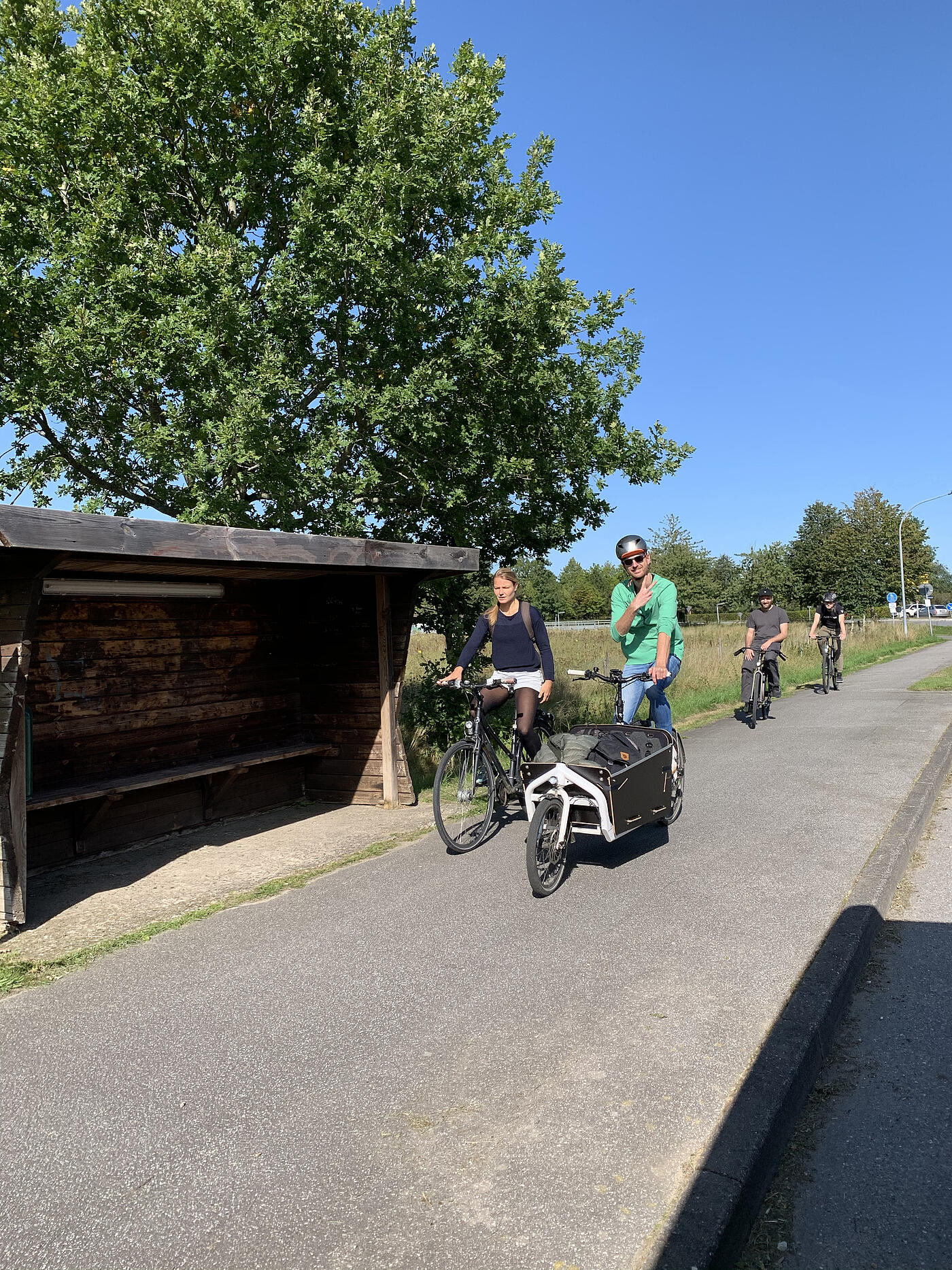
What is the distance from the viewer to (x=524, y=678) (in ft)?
22.6

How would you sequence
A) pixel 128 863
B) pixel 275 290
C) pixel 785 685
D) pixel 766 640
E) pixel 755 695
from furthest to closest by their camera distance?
pixel 785 685 → pixel 766 640 → pixel 755 695 → pixel 275 290 → pixel 128 863

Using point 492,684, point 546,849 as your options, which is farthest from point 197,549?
point 546,849

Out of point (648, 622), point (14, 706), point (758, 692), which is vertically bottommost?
point (758, 692)

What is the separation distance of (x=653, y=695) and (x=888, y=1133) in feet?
13.7

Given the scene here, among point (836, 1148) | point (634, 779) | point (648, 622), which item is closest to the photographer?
point (836, 1148)

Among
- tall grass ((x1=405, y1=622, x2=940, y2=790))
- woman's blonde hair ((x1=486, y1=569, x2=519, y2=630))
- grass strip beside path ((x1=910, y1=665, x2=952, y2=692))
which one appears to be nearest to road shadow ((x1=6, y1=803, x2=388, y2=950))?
tall grass ((x1=405, y1=622, x2=940, y2=790))

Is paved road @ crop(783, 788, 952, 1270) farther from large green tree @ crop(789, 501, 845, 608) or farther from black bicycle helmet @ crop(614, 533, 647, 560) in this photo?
large green tree @ crop(789, 501, 845, 608)

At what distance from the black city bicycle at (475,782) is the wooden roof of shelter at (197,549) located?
4.11 ft

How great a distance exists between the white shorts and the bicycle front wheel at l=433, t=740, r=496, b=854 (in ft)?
1.88

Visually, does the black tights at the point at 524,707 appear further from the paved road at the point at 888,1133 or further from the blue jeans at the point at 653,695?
the paved road at the point at 888,1133

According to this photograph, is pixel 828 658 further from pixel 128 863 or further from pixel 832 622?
pixel 128 863

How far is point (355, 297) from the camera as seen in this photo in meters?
12.2

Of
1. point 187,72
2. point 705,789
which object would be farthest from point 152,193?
point 705,789

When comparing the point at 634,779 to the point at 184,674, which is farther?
the point at 184,674
